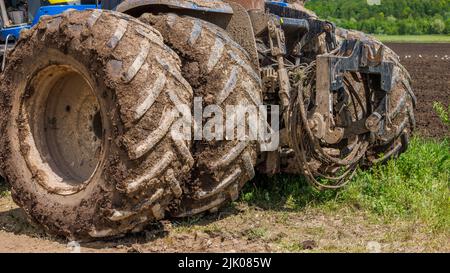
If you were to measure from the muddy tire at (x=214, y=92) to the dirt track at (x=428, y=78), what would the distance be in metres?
5.25

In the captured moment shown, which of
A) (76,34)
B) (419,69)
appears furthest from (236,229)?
(419,69)

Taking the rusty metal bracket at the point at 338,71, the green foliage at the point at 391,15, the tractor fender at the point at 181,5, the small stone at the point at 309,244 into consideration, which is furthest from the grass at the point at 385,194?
the green foliage at the point at 391,15

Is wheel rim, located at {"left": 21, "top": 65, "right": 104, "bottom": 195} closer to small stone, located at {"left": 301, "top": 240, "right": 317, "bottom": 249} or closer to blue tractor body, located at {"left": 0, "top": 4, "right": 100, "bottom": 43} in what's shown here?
blue tractor body, located at {"left": 0, "top": 4, "right": 100, "bottom": 43}

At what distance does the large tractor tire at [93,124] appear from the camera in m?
4.70

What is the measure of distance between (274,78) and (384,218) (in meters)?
1.33

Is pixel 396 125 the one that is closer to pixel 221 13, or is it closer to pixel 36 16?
Result: pixel 221 13

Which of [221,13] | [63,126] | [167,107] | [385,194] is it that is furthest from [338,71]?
[63,126]

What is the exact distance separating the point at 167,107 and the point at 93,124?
1.02 meters

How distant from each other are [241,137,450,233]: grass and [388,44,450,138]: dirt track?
339cm

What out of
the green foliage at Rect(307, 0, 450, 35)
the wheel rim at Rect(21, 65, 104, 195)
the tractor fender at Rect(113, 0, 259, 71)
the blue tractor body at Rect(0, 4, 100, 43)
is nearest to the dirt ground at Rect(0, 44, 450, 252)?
the wheel rim at Rect(21, 65, 104, 195)

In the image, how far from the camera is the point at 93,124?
553 cm

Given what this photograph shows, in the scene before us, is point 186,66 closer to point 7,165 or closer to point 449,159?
point 7,165

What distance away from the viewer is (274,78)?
5648mm

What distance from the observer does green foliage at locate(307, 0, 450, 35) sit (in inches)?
1542
